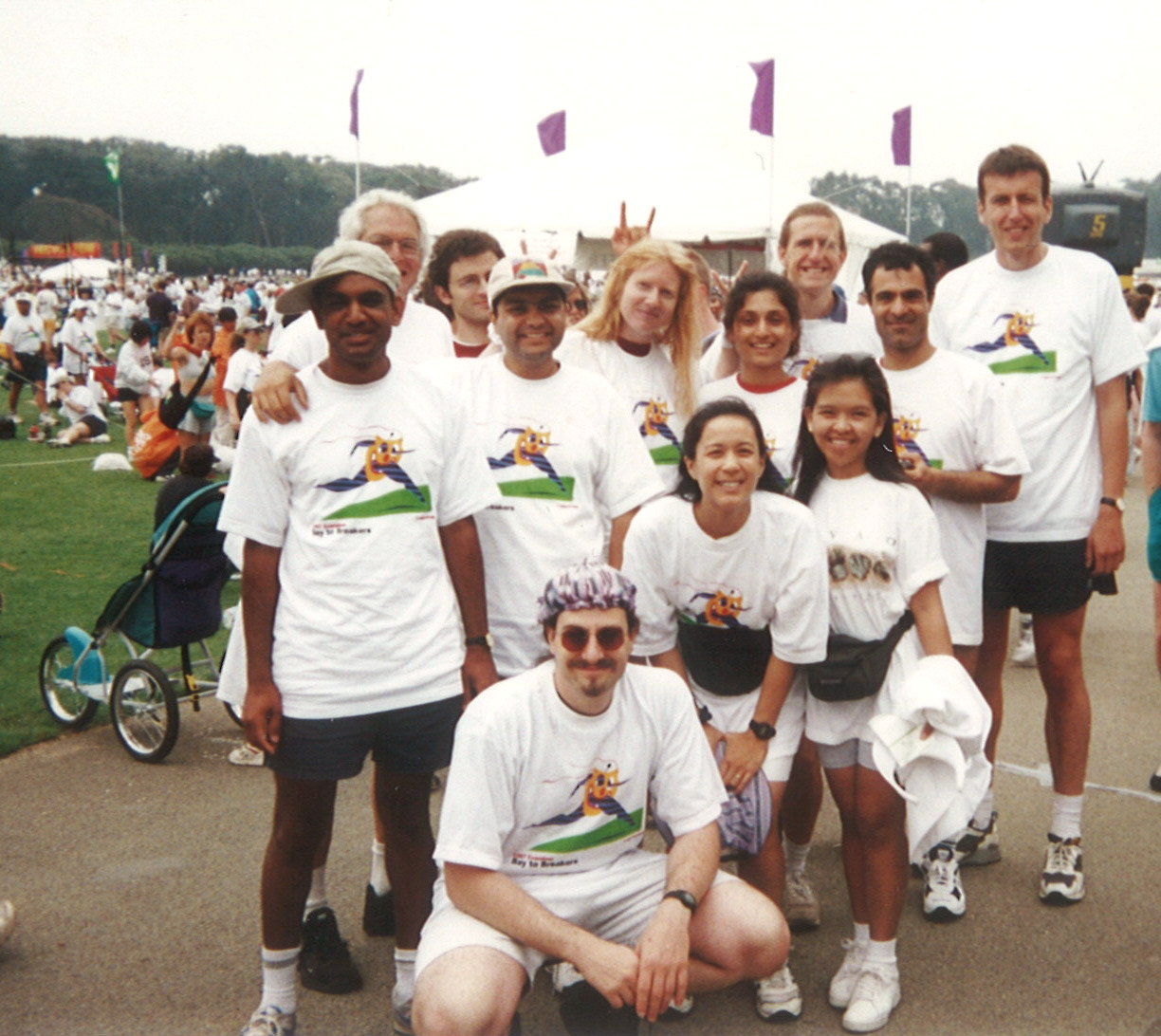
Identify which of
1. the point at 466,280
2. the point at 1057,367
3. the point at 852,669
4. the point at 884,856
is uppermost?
the point at 466,280

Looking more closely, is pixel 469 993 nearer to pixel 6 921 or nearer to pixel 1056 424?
pixel 6 921

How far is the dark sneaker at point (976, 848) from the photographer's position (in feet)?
13.6

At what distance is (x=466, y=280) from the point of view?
14.3ft

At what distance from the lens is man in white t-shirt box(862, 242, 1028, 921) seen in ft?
11.8

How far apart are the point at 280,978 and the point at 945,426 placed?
2.46 metres

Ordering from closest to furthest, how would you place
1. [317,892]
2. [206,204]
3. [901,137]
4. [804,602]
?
[804,602]
[317,892]
[901,137]
[206,204]

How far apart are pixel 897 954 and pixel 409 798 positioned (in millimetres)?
1599

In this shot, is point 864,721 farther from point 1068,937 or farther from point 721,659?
point 1068,937

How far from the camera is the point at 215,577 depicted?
527cm

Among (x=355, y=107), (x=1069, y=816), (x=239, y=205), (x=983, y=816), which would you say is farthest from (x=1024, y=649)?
(x=239, y=205)

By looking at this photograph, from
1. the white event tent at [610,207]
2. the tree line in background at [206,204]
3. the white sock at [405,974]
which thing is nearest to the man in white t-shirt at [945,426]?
the white sock at [405,974]

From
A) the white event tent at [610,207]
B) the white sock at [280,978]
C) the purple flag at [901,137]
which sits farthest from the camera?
the purple flag at [901,137]

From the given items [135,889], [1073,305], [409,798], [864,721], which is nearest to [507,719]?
[409,798]

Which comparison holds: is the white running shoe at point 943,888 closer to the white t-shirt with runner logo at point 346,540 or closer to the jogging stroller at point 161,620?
the white t-shirt with runner logo at point 346,540
